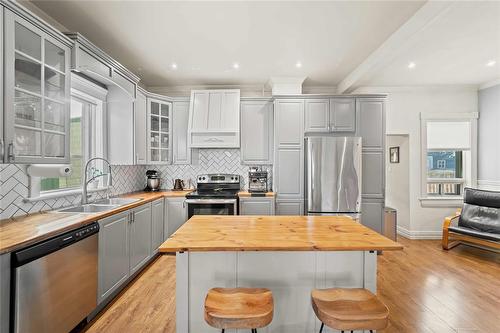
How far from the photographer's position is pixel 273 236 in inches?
66.5

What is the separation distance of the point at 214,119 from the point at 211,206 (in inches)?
56.7

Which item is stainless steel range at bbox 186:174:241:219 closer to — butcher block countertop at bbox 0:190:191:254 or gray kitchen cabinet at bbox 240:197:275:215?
gray kitchen cabinet at bbox 240:197:275:215

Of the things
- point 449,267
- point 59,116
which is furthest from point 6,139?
point 449,267

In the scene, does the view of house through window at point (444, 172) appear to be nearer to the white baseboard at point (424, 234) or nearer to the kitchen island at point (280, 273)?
the white baseboard at point (424, 234)

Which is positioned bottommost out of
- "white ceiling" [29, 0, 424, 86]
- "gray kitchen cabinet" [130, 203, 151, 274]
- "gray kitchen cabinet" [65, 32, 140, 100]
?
"gray kitchen cabinet" [130, 203, 151, 274]

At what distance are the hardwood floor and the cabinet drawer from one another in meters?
1.84

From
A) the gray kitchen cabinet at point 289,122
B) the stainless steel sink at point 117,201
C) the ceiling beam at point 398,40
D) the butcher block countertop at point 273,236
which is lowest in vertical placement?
the butcher block countertop at point 273,236

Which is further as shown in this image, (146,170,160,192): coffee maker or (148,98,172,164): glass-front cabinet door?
(146,170,160,192): coffee maker

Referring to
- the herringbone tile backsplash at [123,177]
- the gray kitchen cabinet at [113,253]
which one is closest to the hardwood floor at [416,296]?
the gray kitchen cabinet at [113,253]

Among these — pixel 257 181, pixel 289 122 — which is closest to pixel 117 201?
pixel 257 181

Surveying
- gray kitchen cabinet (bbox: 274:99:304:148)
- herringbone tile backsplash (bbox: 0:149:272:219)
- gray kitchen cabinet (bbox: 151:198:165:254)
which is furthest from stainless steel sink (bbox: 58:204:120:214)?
gray kitchen cabinet (bbox: 274:99:304:148)

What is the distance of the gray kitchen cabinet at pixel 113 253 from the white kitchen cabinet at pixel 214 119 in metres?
1.81

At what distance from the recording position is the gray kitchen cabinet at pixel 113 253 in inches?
90.5

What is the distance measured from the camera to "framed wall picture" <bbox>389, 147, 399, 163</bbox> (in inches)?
197
